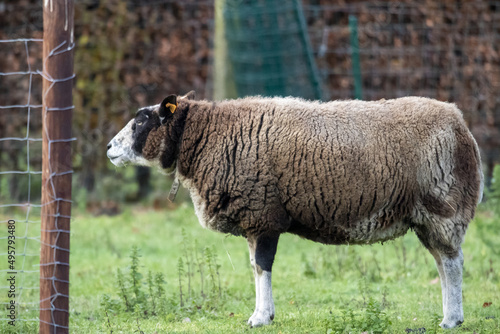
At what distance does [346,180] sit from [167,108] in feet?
5.30

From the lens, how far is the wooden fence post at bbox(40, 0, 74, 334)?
412 cm

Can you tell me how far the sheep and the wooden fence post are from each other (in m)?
1.48

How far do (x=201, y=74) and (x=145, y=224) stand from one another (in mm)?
2837

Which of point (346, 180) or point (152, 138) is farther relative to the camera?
point (152, 138)

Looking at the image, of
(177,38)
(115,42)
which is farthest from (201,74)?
(115,42)

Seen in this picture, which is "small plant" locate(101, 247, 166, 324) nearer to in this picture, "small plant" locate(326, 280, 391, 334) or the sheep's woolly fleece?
the sheep's woolly fleece

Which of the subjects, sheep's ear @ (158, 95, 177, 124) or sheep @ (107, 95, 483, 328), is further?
sheep's ear @ (158, 95, 177, 124)

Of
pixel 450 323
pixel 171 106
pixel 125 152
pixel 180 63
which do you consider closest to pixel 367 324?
pixel 450 323

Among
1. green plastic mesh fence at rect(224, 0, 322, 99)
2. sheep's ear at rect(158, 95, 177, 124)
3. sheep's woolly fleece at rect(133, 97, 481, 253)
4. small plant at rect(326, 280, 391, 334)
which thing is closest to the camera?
small plant at rect(326, 280, 391, 334)

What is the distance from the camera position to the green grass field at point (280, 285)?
530 centimetres

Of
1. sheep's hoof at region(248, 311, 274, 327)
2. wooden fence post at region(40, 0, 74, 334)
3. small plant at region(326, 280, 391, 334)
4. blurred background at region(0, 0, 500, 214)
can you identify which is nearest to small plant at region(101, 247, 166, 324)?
sheep's hoof at region(248, 311, 274, 327)

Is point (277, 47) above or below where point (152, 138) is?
above

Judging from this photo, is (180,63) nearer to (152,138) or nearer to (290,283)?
(290,283)

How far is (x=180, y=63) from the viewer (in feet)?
36.8
